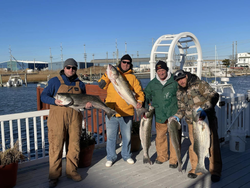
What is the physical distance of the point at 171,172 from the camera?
3.37 m

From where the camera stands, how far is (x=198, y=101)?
9.71 ft

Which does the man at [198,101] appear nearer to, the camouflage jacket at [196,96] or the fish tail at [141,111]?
the camouflage jacket at [196,96]

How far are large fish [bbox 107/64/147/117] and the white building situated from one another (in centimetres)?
10704

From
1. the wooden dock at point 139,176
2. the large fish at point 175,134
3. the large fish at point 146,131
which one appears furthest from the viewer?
the large fish at point 146,131

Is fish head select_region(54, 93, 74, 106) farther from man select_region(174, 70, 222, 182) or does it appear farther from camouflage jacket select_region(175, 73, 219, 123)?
camouflage jacket select_region(175, 73, 219, 123)

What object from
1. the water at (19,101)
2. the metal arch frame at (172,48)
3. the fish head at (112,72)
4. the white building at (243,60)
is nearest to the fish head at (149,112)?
the fish head at (112,72)

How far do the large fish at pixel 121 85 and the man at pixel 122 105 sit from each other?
0.15 m

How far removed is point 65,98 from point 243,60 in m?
114

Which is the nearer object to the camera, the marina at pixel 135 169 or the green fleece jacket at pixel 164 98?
the marina at pixel 135 169

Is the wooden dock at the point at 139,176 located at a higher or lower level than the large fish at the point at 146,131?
lower

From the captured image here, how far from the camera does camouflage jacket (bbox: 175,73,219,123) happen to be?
9.40 feet

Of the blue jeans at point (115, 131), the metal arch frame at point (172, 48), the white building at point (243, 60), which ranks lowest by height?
the blue jeans at point (115, 131)

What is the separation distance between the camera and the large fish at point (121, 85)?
308cm

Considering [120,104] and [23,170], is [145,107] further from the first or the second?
[23,170]
